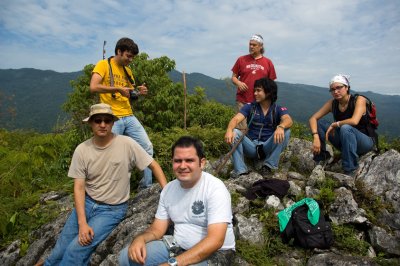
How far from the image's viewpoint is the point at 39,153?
32.8ft

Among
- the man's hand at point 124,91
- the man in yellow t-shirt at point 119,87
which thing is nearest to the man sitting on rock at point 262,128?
the man in yellow t-shirt at point 119,87

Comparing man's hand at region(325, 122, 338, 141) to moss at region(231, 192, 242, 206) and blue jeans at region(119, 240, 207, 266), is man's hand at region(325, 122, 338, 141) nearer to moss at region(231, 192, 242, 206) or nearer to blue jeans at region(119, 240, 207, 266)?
moss at region(231, 192, 242, 206)

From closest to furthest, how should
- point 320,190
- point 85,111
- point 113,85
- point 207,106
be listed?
point 320,190, point 113,85, point 85,111, point 207,106

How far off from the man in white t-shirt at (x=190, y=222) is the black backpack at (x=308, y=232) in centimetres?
131

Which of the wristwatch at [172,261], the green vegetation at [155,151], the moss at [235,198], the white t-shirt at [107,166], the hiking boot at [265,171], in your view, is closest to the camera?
the wristwatch at [172,261]

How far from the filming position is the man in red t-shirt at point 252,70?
7.30 metres

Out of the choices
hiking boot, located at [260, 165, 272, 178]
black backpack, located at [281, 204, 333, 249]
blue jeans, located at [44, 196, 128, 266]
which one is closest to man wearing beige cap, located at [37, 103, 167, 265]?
blue jeans, located at [44, 196, 128, 266]

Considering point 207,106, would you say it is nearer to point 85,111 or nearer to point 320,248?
point 85,111

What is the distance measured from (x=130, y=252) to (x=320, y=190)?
3.43 meters

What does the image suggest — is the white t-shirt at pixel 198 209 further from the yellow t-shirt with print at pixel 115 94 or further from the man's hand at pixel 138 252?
the yellow t-shirt with print at pixel 115 94

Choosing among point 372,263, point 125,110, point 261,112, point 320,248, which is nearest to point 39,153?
point 125,110

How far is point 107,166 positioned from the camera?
4.68 meters

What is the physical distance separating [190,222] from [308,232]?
71.1 inches

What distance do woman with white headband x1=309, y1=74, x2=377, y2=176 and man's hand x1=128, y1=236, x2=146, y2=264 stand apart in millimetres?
4108
